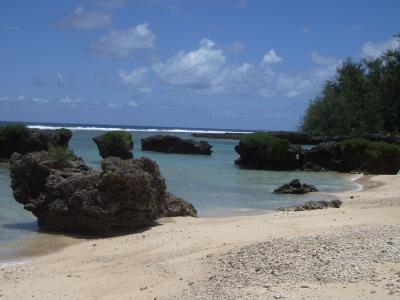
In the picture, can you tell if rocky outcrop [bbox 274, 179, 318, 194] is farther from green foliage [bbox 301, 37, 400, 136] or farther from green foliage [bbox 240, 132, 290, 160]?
green foliage [bbox 301, 37, 400, 136]

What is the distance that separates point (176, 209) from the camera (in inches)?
591

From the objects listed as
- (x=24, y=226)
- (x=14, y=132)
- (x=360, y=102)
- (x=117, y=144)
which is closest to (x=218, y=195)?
(x=24, y=226)

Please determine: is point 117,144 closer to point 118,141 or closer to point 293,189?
point 118,141

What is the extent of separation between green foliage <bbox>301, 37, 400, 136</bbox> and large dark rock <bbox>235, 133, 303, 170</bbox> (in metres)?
24.0

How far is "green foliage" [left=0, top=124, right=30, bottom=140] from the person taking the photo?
127ft

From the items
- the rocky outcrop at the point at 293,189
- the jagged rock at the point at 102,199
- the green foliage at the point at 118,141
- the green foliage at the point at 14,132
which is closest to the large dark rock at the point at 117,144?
the green foliage at the point at 118,141

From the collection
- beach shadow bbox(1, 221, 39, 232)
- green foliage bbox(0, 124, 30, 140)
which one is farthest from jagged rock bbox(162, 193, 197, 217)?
green foliage bbox(0, 124, 30, 140)

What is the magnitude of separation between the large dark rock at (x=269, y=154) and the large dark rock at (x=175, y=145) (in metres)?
16.7

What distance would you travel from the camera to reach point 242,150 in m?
40.4

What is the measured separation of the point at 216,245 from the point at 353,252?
9.23ft

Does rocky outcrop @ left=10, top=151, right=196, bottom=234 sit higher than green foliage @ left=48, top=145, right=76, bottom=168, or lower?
lower

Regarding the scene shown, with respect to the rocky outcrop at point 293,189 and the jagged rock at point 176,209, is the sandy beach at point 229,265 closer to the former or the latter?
the jagged rock at point 176,209

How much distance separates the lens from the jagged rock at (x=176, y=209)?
48.7ft

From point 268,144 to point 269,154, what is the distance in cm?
90
